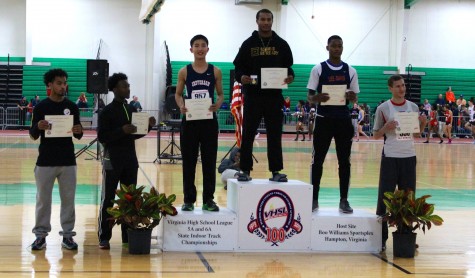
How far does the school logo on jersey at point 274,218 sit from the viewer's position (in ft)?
24.3

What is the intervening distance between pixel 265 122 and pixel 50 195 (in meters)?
2.40

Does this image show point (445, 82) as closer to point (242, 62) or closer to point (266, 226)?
point (242, 62)

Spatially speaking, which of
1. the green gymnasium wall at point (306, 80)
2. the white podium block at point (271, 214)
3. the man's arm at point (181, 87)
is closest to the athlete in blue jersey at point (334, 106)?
the white podium block at point (271, 214)

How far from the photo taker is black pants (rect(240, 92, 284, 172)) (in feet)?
24.9

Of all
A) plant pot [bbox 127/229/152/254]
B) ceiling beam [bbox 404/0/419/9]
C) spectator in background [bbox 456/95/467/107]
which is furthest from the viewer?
spectator in background [bbox 456/95/467/107]

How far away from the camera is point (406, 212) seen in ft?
23.7

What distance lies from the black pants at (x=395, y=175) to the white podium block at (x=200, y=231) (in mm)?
1653

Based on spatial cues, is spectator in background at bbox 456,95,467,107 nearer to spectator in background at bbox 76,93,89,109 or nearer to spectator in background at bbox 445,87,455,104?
spectator in background at bbox 445,87,455,104

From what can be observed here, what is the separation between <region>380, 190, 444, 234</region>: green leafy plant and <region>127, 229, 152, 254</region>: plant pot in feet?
8.18

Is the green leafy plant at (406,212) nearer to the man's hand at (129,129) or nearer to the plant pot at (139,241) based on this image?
the plant pot at (139,241)

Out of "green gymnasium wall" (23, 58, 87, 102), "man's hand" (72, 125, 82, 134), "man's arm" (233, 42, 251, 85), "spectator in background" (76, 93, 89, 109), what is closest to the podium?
"man's arm" (233, 42, 251, 85)

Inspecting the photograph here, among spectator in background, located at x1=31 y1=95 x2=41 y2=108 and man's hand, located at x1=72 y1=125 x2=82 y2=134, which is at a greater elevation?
spectator in background, located at x1=31 y1=95 x2=41 y2=108

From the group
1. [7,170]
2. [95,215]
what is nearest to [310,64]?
[7,170]

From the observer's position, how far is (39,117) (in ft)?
23.5
